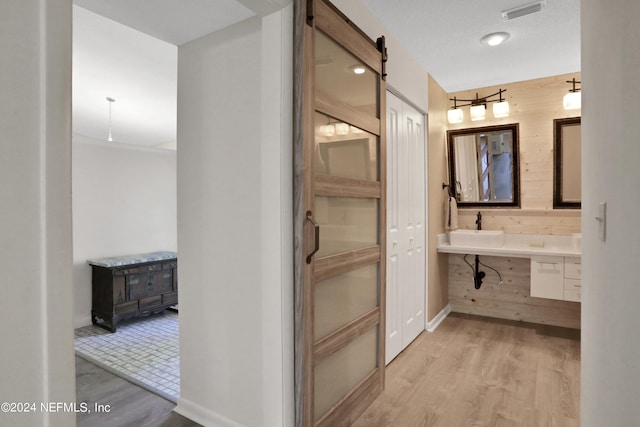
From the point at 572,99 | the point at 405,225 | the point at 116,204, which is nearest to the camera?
the point at 405,225

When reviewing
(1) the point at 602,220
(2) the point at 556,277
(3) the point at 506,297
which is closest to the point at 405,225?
(2) the point at 556,277

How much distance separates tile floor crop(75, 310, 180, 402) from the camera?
264 centimetres

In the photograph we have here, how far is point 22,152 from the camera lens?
837mm

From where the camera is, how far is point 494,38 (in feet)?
9.27

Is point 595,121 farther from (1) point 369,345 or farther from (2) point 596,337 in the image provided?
(1) point 369,345

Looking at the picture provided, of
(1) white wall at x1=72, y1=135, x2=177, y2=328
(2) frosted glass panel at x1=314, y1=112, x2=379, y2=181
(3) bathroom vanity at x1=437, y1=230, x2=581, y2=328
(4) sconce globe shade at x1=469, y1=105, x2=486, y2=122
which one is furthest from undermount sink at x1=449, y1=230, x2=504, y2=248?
(1) white wall at x1=72, y1=135, x2=177, y2=328

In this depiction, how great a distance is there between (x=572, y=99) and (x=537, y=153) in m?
0.58

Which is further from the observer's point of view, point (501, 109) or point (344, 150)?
point (501, 109)

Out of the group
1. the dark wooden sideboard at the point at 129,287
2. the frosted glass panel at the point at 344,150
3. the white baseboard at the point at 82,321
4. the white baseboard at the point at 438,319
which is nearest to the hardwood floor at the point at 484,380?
the white baseboard at the point at 438,319

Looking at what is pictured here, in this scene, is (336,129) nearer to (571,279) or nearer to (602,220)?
(602,220)

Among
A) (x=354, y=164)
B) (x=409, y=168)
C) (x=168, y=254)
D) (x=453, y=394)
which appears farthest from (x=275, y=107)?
(x=168, y=254)

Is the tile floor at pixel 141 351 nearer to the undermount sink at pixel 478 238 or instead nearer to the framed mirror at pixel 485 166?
the undermount sink at pixel 478 238

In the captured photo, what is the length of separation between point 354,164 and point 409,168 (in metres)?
1.23

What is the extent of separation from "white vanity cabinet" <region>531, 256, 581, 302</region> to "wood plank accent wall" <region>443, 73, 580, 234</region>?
525mm
